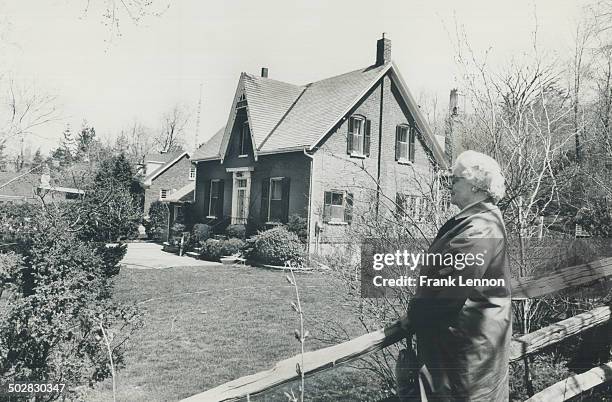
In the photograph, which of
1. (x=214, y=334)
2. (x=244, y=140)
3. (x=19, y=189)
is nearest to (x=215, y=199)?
(x=244, y=140)

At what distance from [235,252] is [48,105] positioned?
30.9 feet

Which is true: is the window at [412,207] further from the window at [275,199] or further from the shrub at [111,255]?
the window at [275,199]

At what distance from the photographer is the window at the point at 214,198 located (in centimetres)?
1856

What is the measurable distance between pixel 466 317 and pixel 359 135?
44.1ft

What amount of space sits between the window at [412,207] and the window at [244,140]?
13929 millimetres

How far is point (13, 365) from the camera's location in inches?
119

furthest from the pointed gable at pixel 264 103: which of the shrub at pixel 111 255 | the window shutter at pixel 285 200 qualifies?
the shrub at pixel 111 255

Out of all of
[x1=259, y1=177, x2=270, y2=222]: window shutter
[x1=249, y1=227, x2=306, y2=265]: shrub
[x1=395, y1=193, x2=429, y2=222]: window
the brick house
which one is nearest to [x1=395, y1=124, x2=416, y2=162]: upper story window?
the brick house

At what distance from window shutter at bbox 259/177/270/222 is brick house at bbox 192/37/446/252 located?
36mm

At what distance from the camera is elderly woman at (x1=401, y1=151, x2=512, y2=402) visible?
153 cm

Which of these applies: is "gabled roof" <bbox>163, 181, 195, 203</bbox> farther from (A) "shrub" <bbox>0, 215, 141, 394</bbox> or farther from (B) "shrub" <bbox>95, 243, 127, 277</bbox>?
(A) "shrub" <bbox>0, 215, 141, 394</bbox>

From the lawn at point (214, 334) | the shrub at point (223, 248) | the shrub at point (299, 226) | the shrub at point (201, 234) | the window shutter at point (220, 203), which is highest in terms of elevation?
the window shutter at point (220, 203)

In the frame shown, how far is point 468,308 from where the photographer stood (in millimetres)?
1545

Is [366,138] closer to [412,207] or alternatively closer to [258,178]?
[258,178]
